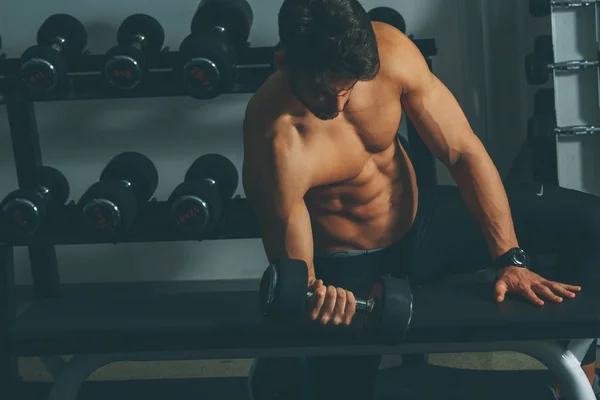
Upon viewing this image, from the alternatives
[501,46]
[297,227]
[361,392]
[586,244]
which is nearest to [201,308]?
[297,227]

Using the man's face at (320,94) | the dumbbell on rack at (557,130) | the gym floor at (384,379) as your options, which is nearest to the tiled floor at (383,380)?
the gym floor at (384,379)

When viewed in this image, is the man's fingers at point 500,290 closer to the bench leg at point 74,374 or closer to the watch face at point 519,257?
the watch face at point 519,257

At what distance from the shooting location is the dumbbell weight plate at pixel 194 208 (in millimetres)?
1936

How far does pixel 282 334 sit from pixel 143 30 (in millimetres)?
982

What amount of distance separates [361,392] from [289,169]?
19.3 inches

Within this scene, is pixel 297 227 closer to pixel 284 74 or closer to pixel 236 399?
pixel 284 74

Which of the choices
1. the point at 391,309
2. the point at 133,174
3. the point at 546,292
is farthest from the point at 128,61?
the point at 546,292

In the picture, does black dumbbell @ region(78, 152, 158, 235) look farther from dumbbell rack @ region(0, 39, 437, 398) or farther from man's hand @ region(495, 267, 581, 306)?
man's hand @ region(495, 267, 581, 306)

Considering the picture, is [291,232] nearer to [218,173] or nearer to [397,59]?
[397,59]

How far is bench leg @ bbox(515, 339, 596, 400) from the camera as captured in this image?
1.43 meters

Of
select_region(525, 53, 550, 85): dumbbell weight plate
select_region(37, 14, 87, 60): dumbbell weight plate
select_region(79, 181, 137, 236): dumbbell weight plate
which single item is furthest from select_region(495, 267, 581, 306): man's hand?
select_region(37, 14, 87, 60): dumbbell weight plate

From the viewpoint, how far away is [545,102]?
214cm

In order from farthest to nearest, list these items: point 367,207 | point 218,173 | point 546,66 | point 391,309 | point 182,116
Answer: point 182,116 → point 218,173 → point 546,66 → point 367,207 → point 391,309

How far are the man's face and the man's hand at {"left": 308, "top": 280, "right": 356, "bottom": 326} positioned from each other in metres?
0.29
